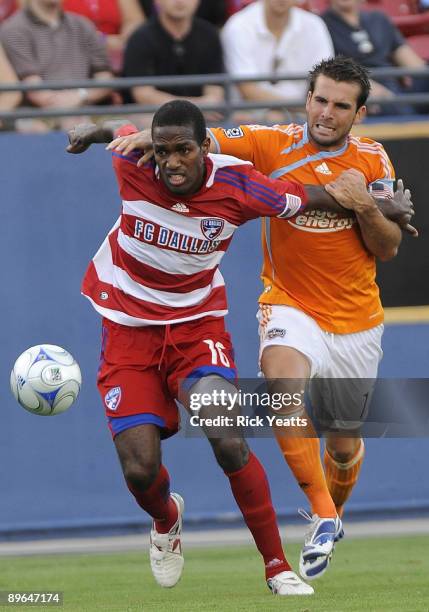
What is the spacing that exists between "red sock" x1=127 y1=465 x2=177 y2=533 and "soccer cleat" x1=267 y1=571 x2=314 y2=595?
767mm

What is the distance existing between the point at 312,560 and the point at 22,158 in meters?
4.71

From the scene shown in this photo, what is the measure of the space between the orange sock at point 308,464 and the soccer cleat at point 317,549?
9 centimetres

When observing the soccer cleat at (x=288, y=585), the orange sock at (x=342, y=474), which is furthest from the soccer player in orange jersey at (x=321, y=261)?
the orange sock at (x=342, y=474)

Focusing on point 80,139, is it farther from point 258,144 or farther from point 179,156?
point 258,144

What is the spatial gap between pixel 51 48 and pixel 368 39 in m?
2.59

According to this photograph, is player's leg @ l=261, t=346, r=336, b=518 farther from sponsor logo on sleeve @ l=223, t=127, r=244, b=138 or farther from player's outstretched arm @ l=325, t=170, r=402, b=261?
sponsor logo on sleeve @ l=223, t=127, r=244, b=138

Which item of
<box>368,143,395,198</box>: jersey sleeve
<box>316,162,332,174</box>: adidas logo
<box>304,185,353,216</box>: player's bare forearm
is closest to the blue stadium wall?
<box>368,143,395,198</box>: jersey sleeve

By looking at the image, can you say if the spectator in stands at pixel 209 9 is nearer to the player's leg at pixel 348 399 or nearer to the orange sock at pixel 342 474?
the player's leg at pixel 348 399

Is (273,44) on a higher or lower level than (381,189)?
lower

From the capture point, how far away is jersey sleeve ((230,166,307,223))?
23.6 feet

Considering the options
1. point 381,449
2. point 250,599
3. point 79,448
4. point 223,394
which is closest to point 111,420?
point 223,394

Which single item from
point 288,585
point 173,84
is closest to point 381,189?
point 288,585

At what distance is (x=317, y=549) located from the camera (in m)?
7.20

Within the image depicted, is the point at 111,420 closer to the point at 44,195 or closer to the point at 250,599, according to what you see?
the point at 250,599
